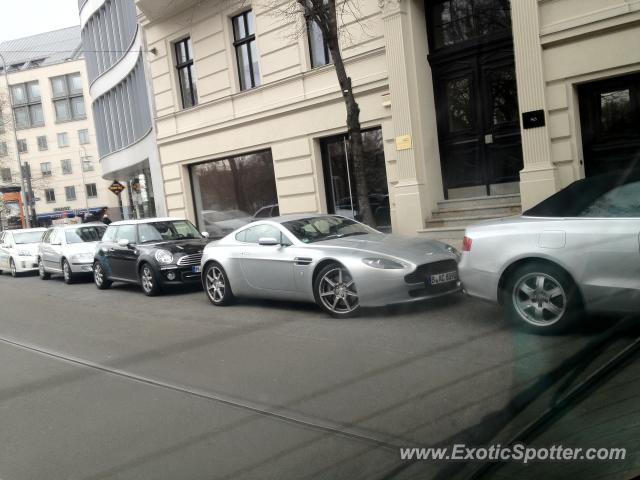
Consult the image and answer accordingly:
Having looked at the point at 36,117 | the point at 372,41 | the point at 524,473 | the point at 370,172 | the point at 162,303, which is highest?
the point at 36,117

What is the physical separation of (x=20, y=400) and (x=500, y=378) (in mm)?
4136

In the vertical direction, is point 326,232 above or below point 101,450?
above

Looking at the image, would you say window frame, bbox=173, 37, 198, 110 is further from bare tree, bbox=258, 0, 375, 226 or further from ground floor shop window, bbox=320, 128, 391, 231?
bare tree, bbox=258, 0, 375, 226

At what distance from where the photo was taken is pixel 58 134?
6925 cm

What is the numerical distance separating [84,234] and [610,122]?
41.2ft

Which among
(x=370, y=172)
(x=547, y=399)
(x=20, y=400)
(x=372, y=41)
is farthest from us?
(x=370, y=172)

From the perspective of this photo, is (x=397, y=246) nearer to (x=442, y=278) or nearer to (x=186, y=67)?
(x=442, y=278)

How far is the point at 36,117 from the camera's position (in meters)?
69.1

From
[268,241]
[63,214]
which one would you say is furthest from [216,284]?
[63,214]

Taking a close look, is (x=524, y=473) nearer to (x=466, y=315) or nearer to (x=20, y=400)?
(x=20, y=400)

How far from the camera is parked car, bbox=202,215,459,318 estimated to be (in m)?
7.67

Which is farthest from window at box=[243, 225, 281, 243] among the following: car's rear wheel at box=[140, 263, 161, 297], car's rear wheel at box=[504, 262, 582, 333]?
car's rear wheel at box=[504, 262, 582, 333]

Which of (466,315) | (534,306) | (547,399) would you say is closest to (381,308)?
(466,315)

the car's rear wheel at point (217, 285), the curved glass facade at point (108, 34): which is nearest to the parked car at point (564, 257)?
the car's rear wheel at point (217, 285)
